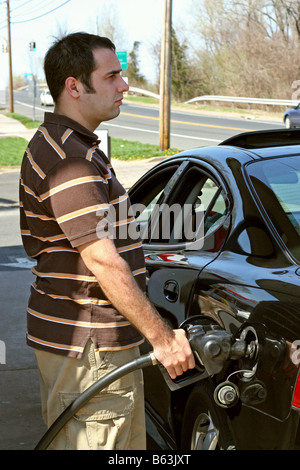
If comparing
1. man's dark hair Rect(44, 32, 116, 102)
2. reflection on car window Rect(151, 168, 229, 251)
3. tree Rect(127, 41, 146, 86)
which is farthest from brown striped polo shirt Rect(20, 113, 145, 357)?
tree Rect(127, 41, 146, 86)

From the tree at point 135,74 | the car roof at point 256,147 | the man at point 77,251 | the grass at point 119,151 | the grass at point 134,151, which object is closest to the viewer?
the man at point 77,251

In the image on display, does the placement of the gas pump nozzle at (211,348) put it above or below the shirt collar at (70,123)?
below

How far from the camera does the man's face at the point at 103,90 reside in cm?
253

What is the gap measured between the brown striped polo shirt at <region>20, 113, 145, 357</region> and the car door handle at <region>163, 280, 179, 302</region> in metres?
0.67

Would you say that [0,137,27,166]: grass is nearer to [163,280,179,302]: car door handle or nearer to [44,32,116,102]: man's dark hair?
[163,280,179,302]: car door handle

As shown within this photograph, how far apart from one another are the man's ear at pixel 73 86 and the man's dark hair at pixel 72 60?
13 millimetres

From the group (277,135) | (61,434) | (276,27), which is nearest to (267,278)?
(61,434)

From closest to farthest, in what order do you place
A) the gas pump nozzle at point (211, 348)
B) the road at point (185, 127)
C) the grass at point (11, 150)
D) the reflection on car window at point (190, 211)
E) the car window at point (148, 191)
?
the gas pump nozzle at point (211, 348) < the reflection on car window at point (190, 211) < the car window at point (148, 191) < the grass at point (11, 150) < the road at point (185, 127)

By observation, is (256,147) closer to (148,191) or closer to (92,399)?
(148,191)

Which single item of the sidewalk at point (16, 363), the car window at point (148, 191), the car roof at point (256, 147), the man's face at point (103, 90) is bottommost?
the sidewalk at point (16, 363)

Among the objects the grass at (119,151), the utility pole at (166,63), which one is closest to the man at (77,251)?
the utility pole at (166,63)

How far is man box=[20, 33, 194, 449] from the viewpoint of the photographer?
2377 mm

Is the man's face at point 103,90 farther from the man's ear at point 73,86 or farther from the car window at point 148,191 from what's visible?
the car window at point 148,191
